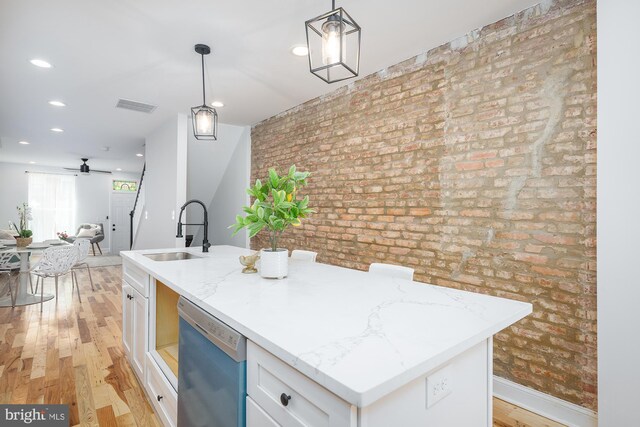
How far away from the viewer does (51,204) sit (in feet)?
30.5

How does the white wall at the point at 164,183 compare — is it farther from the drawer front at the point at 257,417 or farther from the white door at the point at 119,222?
the white door at the point at 119,222

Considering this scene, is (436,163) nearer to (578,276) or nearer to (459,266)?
(459,266)

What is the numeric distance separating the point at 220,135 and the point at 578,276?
15.4ft

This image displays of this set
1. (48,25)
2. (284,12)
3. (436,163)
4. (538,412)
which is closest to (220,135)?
(48,25)

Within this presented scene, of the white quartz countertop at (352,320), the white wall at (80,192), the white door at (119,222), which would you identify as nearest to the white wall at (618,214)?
the white quartz countertop at (352,320)

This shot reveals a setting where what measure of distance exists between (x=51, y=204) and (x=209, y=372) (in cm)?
1078

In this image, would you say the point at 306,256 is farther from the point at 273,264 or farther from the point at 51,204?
the point at 51,204

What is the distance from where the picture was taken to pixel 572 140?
1.92 meters

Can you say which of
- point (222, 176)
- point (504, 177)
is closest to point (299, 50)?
point (504, 177)

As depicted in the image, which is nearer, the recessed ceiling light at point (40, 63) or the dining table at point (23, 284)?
the recessed ceiling light at point (40, 63)

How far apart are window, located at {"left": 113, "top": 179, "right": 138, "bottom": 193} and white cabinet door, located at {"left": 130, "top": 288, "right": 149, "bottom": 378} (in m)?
9.29

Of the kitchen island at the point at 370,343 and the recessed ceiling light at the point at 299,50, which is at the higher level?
the recessed ceiling light at the point at 299,50

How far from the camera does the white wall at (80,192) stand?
865 cm

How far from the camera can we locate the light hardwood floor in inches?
78.0
